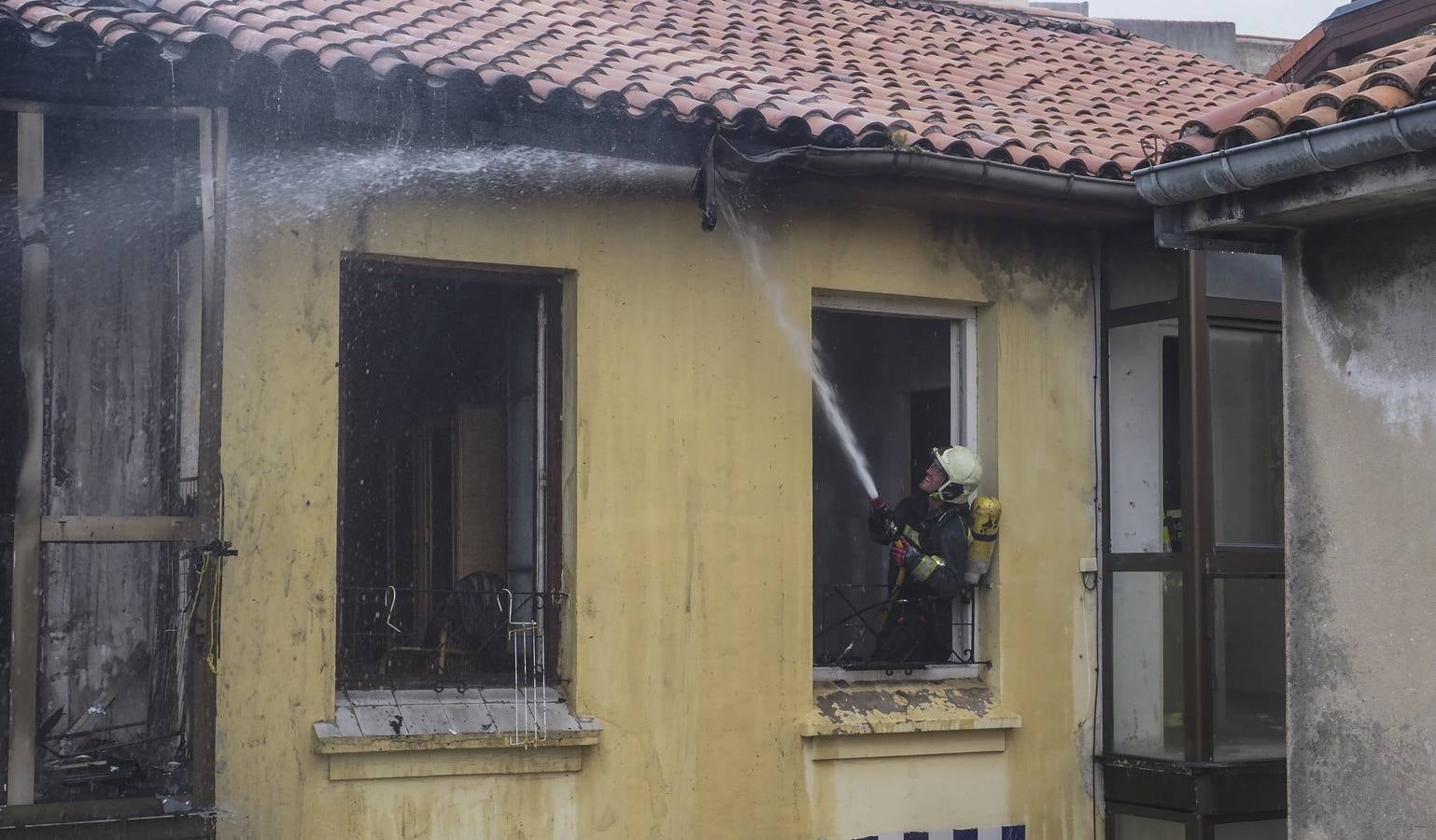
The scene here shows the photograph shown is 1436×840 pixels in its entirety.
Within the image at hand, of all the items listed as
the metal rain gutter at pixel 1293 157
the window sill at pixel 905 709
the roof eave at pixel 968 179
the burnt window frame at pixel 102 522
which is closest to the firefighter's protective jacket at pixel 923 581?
the window sill at pixel 905 709

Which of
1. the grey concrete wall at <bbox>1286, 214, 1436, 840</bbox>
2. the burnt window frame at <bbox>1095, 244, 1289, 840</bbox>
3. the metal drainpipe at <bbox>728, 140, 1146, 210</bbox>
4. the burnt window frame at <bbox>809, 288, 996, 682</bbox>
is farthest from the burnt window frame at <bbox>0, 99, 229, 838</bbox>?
the burnt window frame at <bbox>1095, 244, 1289, 840</bbox>

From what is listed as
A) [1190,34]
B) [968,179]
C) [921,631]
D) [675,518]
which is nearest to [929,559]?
[921,631]

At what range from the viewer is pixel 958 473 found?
948 centimetres

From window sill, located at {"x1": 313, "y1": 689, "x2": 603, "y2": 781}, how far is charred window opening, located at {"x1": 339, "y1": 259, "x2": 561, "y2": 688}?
173mm

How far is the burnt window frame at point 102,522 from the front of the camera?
620cm

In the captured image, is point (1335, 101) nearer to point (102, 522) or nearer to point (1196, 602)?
point (1196, 602)

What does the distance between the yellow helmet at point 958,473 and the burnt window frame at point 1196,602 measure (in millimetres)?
1031

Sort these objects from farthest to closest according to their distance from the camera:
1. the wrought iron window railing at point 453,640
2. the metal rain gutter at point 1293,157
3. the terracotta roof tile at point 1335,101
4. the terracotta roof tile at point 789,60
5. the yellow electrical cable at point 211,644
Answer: the wrought iron window railing at point 453,640
the terracotta roof tile at point 789,60
the yellow electrical cable at point 211,644
the terracotta roof tile at point 1335,101
the metal rain gutter at point 1293,157

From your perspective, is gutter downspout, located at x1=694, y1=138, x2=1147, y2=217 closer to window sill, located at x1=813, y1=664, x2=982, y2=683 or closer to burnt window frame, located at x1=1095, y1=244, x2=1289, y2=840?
burnt window frame, located at x1=1095, y1=244, x2=1289, y2=840

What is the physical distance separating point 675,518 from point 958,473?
1820mm

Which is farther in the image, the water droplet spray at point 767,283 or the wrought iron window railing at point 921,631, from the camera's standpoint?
the wrought iron window railing at point 921,631

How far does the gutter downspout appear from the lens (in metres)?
8.23

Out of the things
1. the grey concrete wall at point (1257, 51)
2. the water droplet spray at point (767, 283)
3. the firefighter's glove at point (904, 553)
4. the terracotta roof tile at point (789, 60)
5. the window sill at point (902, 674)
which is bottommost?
the window sill at point (902, 674)

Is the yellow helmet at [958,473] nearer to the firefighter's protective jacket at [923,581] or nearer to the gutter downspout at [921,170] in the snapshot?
A: the firefighter's protective jacket at [923,581]
